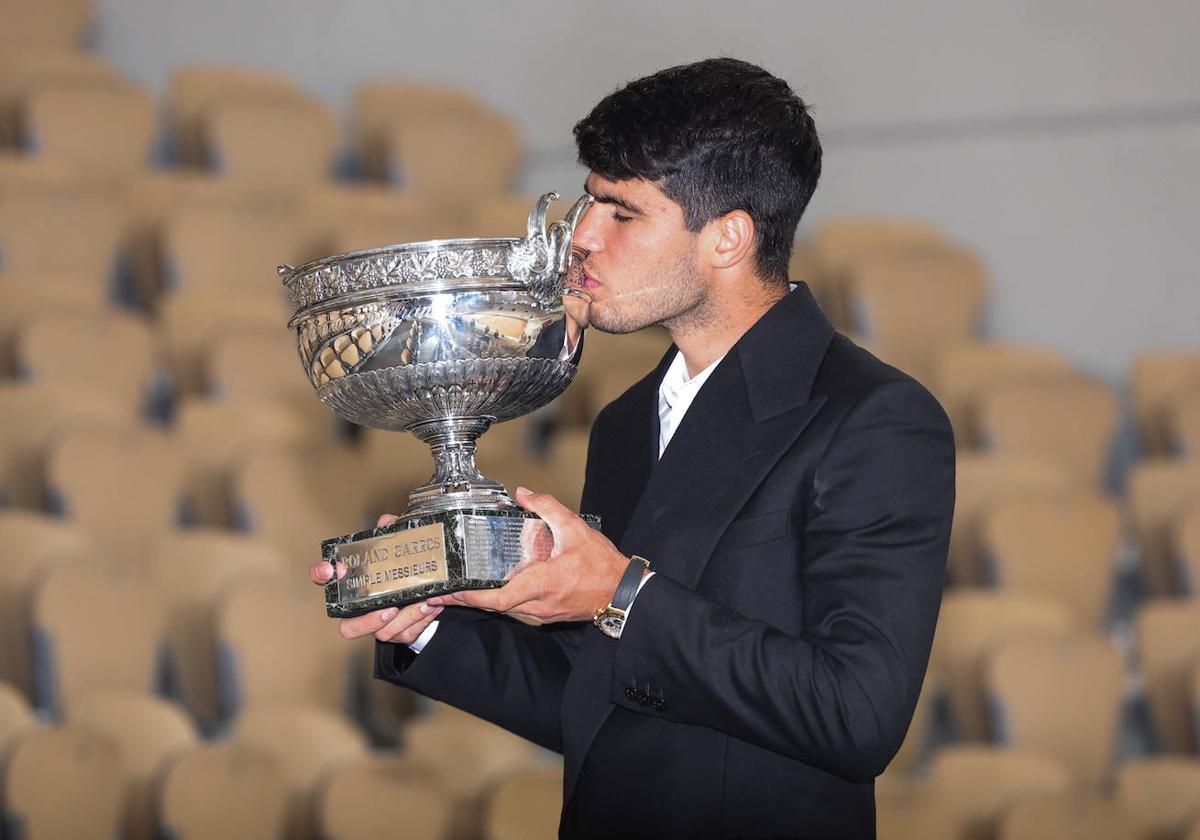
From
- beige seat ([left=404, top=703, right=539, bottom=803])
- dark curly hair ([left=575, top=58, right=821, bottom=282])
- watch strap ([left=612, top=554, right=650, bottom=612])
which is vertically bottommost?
beige seat ([left=404, top=703, right=539, bottom=803])

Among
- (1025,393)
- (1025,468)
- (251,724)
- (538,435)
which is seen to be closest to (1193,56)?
(1025,393)

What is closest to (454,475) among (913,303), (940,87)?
(913,303)

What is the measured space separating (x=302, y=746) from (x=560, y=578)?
161cm

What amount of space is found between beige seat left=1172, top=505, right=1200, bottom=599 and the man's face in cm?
253

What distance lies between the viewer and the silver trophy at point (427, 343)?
3.58 feet

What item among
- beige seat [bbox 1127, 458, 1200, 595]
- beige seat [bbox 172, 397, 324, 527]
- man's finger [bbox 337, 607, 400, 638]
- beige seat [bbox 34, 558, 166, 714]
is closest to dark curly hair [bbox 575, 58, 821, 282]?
man's finger [bbox 337, 607, 400, 638]

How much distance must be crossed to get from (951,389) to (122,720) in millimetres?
2195

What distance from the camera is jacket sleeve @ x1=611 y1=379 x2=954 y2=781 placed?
1013 mm

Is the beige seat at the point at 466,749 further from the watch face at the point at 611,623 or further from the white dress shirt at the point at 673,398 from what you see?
the watch face at the point at 611,623

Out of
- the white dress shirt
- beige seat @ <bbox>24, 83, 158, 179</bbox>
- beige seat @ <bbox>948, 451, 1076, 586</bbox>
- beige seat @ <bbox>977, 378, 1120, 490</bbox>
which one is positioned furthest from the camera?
beige seat @ <bbox>24, 83, 158, 179</bbox>

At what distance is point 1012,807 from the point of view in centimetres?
253

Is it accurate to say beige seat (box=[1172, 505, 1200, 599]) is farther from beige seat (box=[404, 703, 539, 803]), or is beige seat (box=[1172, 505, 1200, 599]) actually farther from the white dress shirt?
the white dress shirt

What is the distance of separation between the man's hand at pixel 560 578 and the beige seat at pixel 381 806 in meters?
1.42

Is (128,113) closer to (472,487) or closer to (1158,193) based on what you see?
(1158,193)
